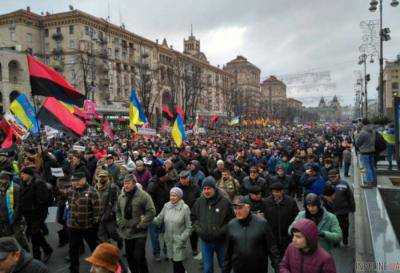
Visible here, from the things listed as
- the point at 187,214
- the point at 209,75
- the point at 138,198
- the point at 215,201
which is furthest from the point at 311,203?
the point at 209,75

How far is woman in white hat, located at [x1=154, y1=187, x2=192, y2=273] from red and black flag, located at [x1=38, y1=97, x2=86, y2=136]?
5632 mm

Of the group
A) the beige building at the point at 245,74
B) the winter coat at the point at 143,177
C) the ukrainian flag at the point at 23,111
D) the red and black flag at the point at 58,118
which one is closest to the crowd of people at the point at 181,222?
the winter coat at the point at 143,177

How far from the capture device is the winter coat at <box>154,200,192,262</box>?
6.27 metres

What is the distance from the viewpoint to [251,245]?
5.17 metres

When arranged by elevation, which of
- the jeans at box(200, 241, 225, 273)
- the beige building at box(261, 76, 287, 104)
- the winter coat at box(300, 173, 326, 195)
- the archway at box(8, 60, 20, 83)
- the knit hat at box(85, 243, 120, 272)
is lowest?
the jeans at box(200, 241, 225, 273)

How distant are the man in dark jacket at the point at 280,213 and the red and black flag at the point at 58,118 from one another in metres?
6.49

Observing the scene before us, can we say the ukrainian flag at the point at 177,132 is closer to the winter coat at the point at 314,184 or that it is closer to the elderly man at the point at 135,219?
the winter coat at the point at 314,184

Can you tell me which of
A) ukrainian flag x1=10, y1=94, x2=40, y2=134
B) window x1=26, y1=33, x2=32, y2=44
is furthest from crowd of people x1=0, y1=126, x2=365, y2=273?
window x1=26, y1=33, x2=32, y2=44

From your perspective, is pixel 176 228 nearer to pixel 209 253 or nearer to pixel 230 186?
pixel 209 253

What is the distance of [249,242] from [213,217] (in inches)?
44.1

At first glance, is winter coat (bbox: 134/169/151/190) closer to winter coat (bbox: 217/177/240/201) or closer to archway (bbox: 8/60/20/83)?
winter coat (bbox: 217/177/240/201)

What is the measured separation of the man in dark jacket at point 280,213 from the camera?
6.28 metres

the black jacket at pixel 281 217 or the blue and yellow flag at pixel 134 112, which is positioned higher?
the blue and yellow flag at pixel 134 112

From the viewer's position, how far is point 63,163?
13.4 meters
